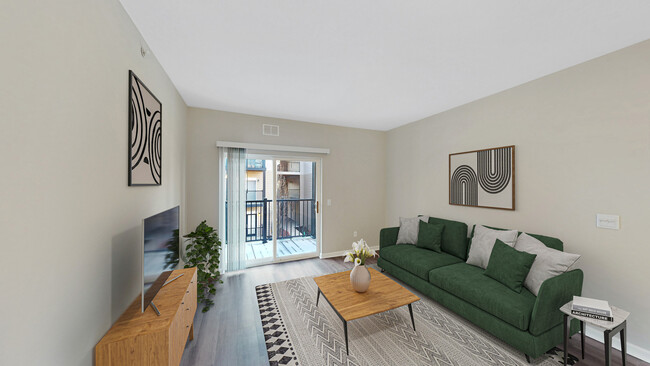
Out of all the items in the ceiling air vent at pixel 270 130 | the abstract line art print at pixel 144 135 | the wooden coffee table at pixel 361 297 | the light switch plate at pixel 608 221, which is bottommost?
the wooden coffee table at pixel 361 297

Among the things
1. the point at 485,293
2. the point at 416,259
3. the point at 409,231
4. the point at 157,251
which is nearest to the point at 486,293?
the point at 485,293

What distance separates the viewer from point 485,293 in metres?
2.06

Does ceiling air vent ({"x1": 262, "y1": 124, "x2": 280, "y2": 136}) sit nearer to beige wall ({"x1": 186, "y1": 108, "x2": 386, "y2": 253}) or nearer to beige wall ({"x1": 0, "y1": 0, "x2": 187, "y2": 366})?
beige wall ({"x1": 186, "y1": 108, "x2": 386, "y2": 253})

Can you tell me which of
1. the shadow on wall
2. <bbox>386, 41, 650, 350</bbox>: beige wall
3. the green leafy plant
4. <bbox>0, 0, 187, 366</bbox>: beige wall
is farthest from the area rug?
<bbox>0, 0, 187, 366</bbox>: beige wall

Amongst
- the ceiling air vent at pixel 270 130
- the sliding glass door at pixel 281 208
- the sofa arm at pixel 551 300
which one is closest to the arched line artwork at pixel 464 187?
the sofa arm at pixel 551 300

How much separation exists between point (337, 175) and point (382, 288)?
7.96 feet

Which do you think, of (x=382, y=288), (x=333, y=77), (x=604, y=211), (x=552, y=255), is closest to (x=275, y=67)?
(x=333, y=77)

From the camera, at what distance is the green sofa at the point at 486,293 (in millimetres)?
1735

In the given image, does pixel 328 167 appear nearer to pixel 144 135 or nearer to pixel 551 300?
pixel 144 135

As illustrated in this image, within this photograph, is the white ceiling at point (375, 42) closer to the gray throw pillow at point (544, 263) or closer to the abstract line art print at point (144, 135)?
the abstract line art print at point (144, 135)

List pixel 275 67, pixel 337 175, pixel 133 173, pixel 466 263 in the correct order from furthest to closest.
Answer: pixel 337 175 < pixel 466 263 < pixel 275 67 < pixel 133 173

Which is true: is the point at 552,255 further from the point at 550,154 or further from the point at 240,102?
the point at 240,102

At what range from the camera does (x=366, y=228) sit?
4.64m

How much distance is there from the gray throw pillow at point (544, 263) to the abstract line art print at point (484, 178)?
25.7 inches
